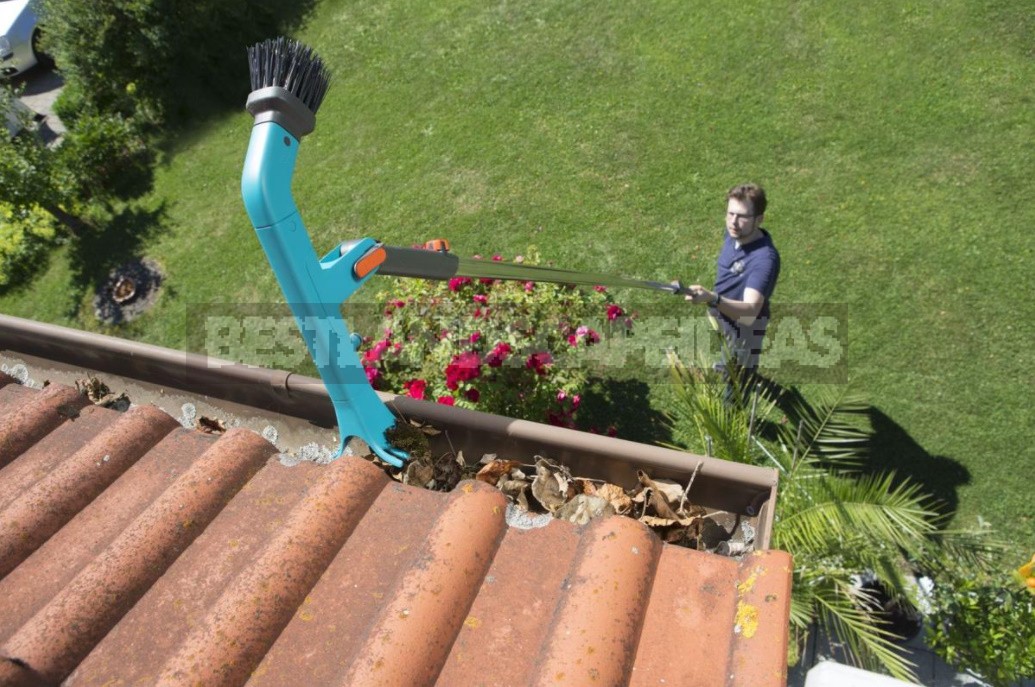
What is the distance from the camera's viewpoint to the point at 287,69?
2.43 metres

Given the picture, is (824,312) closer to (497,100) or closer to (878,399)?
(878,399)

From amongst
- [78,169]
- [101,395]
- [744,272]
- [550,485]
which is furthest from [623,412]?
[78,169]

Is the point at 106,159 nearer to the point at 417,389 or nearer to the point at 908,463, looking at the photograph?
the point at 417,389

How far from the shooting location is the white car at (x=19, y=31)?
12.3 metres

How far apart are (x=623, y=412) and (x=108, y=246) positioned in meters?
7.42

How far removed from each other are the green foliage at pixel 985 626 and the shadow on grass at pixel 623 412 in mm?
2454

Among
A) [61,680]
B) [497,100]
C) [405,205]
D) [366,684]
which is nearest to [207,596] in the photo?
[61,680]

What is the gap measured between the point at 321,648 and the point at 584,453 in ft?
3.98

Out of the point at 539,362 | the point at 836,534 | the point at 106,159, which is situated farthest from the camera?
the point at 106,159

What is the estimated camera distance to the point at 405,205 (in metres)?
8.84

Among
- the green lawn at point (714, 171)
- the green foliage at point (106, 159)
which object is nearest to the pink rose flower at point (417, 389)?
the green lawn at point (714, 171)

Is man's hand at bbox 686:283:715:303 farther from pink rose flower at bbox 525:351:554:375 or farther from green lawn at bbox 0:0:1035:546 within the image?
green lawn at bbox 0:0:1035:546

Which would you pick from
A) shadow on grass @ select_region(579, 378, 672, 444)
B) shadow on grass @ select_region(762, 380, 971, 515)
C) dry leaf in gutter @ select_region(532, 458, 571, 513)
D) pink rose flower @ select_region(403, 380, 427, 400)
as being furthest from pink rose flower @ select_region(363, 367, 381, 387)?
shadow on grass @ select_region(762, 380, 971, 515)

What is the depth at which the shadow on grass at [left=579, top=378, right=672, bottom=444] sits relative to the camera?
6395 millimetres
